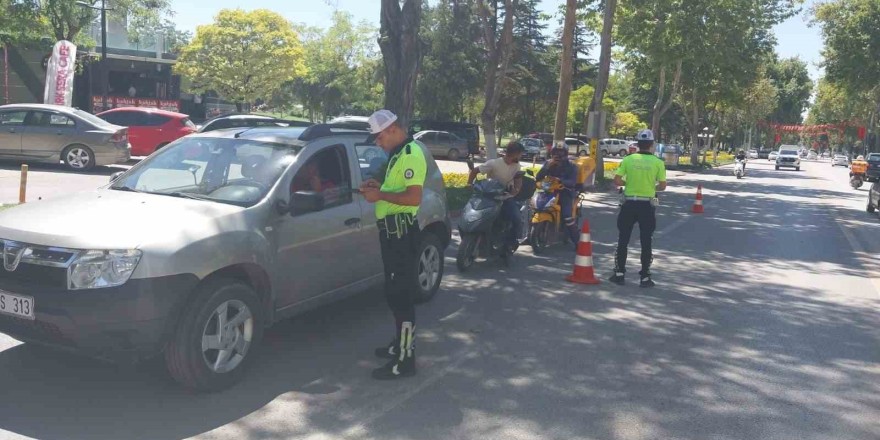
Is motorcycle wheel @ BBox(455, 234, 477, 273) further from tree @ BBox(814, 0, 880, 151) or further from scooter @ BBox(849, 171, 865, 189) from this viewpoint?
tree @ BBox(814, 0, 880, 151)

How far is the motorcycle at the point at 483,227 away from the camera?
8797 millimetres

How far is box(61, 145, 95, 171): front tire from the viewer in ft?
57.1

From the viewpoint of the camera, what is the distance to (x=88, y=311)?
414 cm

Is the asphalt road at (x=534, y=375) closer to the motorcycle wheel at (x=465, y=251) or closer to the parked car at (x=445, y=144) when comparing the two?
the motorcycle wheel at (x=465, y=251)

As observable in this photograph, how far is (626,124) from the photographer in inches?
2482

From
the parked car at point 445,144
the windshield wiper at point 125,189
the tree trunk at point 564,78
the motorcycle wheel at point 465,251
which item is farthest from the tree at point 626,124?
the windshield wiper at point 125,189

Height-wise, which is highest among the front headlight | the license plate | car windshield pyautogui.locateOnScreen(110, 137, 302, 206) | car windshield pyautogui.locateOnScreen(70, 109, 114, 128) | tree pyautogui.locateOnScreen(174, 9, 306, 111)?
tree pyautogui.locateOnScreen(174, 9, 306, 111)

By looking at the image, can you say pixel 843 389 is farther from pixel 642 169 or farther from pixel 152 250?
pixel 152 250

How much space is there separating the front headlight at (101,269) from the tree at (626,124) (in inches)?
2338

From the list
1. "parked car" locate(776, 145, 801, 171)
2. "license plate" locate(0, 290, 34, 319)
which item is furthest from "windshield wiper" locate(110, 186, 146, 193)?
"parked car" locate(776, 145, 801, 171)

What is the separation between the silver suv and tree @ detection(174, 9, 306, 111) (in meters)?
44.3

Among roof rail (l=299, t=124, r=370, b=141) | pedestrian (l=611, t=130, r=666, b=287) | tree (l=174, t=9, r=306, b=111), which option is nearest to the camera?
roof rail (l=299, t=124, r=370, b=141)

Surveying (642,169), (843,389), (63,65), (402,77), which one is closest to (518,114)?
(63,65)

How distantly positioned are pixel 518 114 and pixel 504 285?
161 feet
